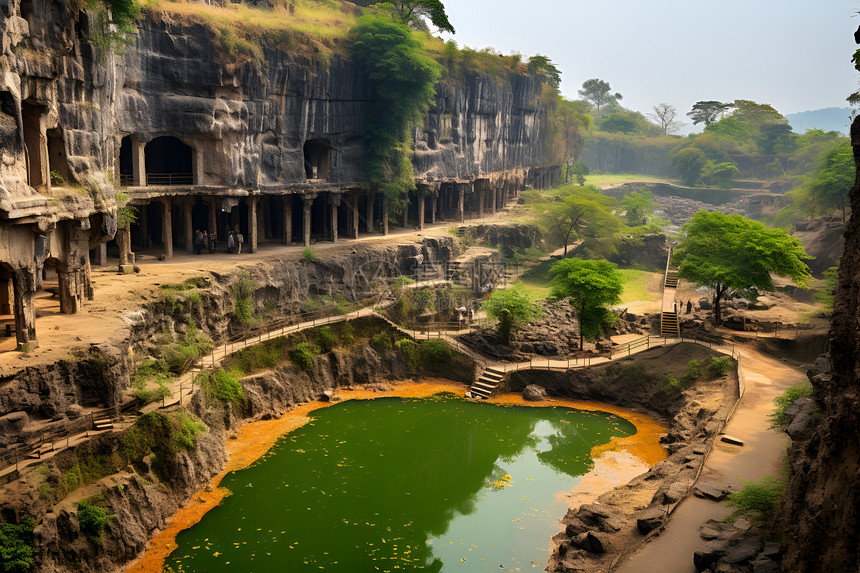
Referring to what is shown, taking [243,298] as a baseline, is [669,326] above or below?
below

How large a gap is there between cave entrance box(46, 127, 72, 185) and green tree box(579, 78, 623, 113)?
410 ft

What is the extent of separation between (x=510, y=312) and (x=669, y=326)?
293 inches

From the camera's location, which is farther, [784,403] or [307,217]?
[307,217]

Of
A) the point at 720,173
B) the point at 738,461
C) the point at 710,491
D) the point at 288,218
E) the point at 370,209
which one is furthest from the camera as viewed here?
the point at 720,173

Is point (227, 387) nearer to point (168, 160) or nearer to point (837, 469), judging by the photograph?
point (168, 160)

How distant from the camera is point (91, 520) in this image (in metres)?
17.2

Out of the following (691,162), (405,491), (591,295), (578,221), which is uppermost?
(691,162)

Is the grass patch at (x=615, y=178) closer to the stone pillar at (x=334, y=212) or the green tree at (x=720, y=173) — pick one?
the green tree at (x=720, y=173)

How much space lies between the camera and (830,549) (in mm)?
12352

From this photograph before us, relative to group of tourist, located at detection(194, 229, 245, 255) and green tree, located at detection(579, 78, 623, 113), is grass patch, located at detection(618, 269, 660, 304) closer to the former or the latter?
group of tourist, located at detection(194, 229, 245, 255)

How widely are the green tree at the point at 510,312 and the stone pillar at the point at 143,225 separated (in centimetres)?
1561

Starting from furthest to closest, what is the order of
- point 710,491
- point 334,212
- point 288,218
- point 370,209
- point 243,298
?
1. point 370,209
2. point 334,212
3. point 288,218
4. point 243,298
5. point 710,491

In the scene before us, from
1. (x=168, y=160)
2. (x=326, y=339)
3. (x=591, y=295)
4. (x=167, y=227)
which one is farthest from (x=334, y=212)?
(x=591, y=295)

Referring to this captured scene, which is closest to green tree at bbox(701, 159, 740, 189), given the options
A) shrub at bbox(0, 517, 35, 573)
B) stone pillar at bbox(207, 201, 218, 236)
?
stone pillar at bbox(207, 201, 218, 236)
